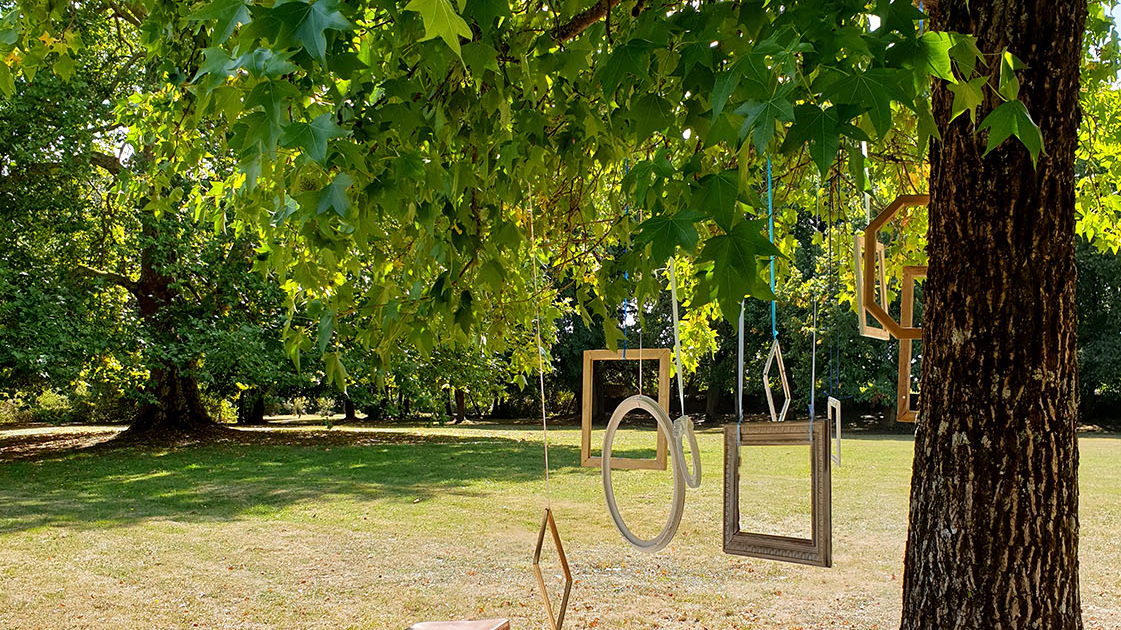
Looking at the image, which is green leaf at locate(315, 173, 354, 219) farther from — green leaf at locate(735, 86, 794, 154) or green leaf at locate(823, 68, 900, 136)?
green leaf at locate(823, 68, 900, 136)

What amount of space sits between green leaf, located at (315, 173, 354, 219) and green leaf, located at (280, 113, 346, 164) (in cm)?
14

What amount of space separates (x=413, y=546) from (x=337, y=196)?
7.11 m

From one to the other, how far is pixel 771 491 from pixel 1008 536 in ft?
30.6

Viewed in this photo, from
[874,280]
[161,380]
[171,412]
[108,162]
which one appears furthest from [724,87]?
[171,412]

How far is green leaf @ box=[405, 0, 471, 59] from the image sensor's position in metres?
1.36

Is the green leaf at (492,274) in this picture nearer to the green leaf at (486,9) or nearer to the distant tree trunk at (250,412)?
the green leaf at (486,9)

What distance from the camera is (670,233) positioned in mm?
1731

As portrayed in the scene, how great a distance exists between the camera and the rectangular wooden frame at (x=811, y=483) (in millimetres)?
3086

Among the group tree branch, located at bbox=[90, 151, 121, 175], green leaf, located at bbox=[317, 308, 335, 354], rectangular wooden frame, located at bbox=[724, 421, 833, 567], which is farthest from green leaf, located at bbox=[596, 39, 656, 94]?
tree branch, located at bbox=[90, 151, 121, 175]

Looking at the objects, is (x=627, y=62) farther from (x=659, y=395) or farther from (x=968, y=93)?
(x=659, y=395)

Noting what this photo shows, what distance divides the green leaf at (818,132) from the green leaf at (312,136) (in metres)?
0.80

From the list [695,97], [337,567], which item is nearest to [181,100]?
[695,97]

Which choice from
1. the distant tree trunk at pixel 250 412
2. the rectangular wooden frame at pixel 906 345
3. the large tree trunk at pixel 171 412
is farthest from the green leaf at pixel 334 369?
the distant tree trunk at pixel 250 412

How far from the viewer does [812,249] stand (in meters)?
24.7
